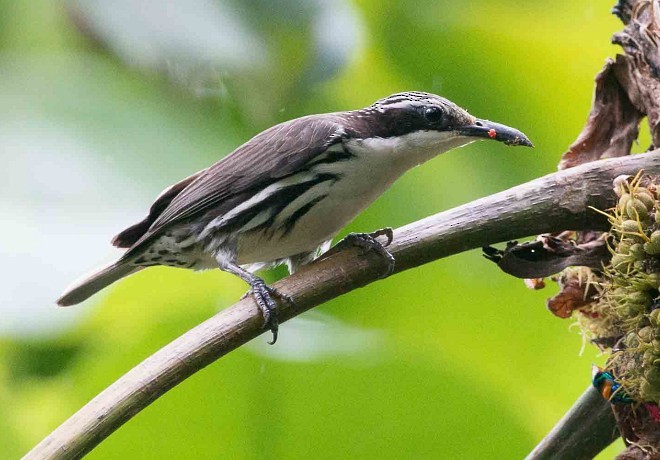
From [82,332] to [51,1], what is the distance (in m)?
0.82

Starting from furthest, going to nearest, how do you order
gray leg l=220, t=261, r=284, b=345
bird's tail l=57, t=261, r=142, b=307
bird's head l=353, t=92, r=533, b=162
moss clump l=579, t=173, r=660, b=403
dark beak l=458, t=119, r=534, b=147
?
bird's tail l=57, t=261, r=142, b=307 < bird's head l=353, t=92, r=533, b=162 < dark beak l=458, t=119, r=534, b=147 < gray leg l=220, t=261, r=284, b=345 < moss clump l=579, t=173, r=660, b=403

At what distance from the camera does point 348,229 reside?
206cm

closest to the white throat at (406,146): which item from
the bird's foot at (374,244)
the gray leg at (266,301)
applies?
the bird's foot at (374,244)

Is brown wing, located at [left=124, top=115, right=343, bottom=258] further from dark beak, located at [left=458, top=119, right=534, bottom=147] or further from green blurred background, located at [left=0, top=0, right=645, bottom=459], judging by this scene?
dark beak, located at [left=458, top=119, right=534, bottom=147]

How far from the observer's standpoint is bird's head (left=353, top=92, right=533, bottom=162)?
173 cm

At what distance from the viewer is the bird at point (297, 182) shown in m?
1.75

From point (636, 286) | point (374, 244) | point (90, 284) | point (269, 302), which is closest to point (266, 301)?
point (269, 302)

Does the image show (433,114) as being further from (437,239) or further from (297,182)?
(437,239)

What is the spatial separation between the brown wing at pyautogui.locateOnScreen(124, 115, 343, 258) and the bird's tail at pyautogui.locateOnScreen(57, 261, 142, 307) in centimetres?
7

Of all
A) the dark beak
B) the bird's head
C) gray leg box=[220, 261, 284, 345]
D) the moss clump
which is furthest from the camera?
the bird's head

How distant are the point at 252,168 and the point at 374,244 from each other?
476 mm

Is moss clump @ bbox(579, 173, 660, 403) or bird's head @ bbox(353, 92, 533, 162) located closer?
moss clump @ bbox(579, 173, 660, 403)

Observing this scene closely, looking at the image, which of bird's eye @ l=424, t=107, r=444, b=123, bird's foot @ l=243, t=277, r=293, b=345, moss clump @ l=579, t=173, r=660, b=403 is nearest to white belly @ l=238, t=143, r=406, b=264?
bird's eye @ l=424, t=107, r=444, b=123

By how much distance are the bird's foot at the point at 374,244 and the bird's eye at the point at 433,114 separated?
32cm
